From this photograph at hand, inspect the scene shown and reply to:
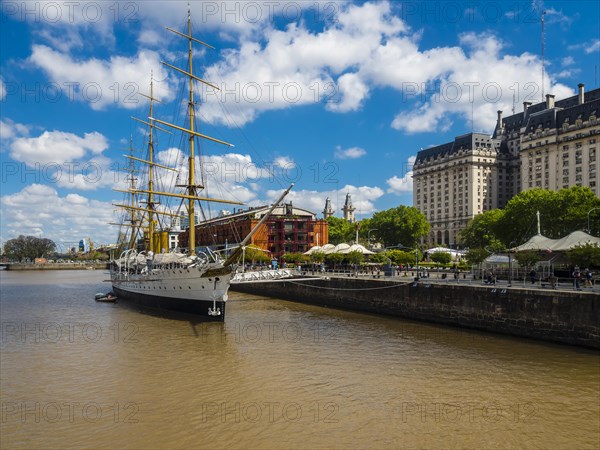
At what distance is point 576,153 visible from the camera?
369 feet

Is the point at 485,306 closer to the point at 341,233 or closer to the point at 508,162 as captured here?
the point at 341,233

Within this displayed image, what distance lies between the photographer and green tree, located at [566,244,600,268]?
28453 mm

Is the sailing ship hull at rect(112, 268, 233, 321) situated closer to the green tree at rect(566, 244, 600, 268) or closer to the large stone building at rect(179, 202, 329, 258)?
the green tree at rect(566, 244, 600, 268)

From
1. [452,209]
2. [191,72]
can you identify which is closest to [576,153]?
[452,209]

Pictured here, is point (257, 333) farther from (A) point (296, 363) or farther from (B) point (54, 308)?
(B) point (54, 308)

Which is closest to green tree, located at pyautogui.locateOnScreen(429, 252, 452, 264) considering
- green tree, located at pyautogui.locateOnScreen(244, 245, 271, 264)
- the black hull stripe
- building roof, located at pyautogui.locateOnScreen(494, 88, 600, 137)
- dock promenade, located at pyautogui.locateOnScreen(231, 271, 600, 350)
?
dock promenade, located at pyautogui.locateOnScreen(231, 271, 600, 350)

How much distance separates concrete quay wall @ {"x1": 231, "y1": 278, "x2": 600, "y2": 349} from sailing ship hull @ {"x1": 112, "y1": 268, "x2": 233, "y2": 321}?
42.1ft

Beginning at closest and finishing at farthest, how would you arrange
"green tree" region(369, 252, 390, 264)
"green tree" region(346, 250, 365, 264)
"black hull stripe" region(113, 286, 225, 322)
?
"black hull stripe" region(113, 286, 225, 322) < "green tree" region(346, 250, 365, 264) < "green tree" region(369, 252, 390, 264)

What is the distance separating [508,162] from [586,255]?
130m

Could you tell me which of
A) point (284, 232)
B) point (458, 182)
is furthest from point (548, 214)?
point (458, 182)

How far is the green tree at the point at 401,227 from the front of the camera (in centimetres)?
10762

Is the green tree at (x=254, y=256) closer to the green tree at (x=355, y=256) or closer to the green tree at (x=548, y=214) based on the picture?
the green tree at (x=355, y=256)

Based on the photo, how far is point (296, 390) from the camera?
17.6 m

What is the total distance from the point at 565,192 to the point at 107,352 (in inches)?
2681
